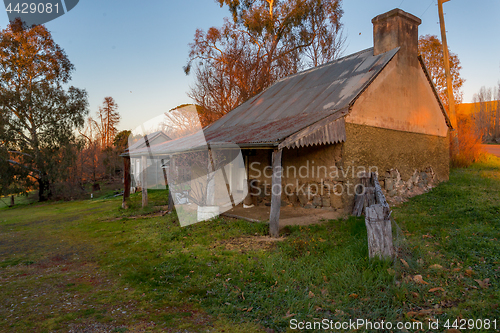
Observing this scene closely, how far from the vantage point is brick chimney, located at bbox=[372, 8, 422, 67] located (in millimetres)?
10055

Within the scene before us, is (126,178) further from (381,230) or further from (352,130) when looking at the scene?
(381,230)

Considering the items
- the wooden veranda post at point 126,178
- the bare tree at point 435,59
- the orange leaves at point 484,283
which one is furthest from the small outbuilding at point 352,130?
the bare tree at point 435,59

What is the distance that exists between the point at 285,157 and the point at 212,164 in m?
2.68

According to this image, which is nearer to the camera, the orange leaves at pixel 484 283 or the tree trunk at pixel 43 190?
the orange leaves at pixel 484 283

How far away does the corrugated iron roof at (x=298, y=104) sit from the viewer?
8.25 meters

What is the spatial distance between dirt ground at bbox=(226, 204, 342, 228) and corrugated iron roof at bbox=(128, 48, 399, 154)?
221 cm

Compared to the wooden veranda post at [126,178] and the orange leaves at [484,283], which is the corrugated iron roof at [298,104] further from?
the orange leaves at [484,283]

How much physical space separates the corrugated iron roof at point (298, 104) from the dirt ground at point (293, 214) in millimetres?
2209

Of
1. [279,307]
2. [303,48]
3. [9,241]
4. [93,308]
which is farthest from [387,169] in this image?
[303,48]

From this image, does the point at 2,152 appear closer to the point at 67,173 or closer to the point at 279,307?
the point at 67,173

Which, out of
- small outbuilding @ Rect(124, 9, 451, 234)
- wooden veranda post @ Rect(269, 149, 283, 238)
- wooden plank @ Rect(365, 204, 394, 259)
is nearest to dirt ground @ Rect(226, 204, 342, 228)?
small outbuilding @ Rect(124, 9, 451, 234)

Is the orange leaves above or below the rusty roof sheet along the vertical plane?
below

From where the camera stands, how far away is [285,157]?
1016 cm

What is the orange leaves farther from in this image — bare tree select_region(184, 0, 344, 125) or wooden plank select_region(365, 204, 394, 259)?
bare tree select_region(184, 0, 344, 125)
